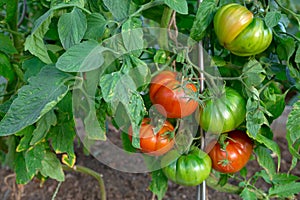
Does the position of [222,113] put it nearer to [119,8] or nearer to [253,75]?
[253,75]

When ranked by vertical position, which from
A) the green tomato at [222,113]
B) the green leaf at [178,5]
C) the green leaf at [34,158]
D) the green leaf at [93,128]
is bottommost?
the green leaf at [34,158]

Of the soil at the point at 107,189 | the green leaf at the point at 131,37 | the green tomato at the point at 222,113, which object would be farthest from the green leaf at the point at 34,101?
the soil at the point at 107,189

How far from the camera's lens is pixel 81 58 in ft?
1.90

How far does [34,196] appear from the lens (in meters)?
1.52

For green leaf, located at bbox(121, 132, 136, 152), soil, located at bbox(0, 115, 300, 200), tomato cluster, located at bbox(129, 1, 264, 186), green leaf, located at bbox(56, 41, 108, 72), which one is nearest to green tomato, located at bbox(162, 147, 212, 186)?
tomato cluster, located at bbox(129, 1, 264, 186)

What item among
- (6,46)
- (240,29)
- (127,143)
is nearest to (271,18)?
(240,29)

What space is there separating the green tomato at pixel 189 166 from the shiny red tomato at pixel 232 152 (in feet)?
0.06

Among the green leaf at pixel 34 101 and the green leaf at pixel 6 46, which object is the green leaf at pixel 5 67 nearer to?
the green leaf at pixel 6 46

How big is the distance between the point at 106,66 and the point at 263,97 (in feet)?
0.98

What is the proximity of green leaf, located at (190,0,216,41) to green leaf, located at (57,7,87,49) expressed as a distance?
7.6 inches

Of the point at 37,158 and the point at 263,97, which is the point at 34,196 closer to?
the point at 37,158

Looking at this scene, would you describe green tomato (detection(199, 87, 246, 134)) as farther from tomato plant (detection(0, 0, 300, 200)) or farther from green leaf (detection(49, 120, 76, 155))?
green leaf (detection(49, 120, 76, 155))

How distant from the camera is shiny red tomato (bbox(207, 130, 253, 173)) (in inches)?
29.3

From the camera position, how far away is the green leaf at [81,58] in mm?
574
